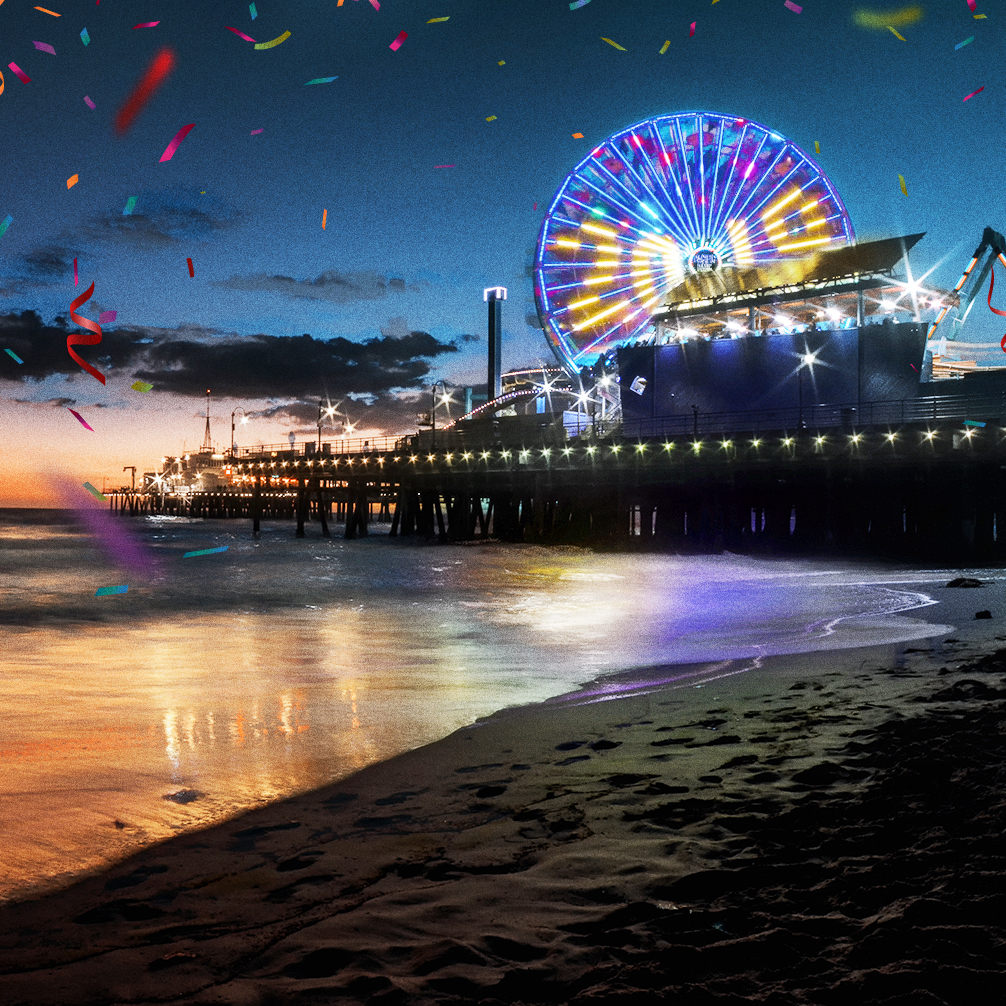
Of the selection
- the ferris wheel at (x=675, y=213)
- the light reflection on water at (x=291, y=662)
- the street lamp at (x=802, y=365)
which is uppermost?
the ferris wheel at (x=675, y=213)

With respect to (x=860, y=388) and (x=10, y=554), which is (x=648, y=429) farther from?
(x=10, y=554)

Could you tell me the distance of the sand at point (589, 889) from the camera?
2.42 metres

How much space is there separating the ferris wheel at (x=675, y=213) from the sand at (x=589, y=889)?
130 feet

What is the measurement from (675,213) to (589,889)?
142 feet

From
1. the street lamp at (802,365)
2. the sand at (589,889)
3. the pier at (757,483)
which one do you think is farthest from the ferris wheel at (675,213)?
the sand at (589,889)

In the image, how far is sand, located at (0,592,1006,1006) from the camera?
7.93 ft

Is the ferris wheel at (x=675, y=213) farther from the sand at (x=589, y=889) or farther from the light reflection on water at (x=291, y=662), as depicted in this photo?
the sand at (x=589, y=889)

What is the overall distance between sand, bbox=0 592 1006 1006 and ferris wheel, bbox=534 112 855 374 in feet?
130

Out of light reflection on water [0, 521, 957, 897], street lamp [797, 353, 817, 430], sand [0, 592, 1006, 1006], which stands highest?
street lamp [797, 353, 817, 430]

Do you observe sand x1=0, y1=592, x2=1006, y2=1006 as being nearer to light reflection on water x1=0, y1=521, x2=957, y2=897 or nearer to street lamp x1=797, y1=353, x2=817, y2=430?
light reflection on water x1=0, y1=521, x2=957, y2=897

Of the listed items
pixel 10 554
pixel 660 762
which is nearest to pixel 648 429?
pixel 10 554

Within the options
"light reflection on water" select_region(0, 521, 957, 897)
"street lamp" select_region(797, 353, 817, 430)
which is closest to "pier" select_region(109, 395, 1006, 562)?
"street lamp" select_region(797, 353, 817, 430)

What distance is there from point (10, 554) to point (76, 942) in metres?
44.0

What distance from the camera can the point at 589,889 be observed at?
3076 mm
